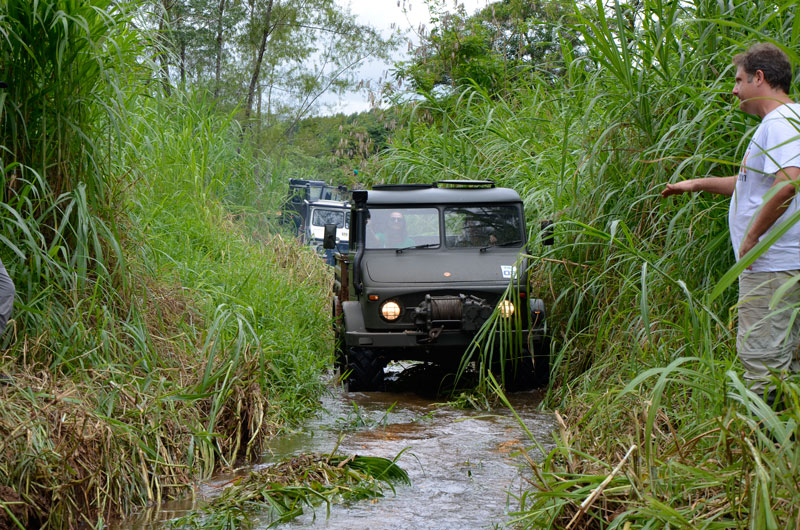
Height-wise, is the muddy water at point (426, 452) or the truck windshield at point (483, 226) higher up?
the truck windshield at point (483, 226)

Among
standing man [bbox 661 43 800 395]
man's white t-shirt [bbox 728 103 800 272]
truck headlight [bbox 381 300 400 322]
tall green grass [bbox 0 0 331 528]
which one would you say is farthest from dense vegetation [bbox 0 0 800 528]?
truck headlight [bbox 381 300 400 322]

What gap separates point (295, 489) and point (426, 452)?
142 cm

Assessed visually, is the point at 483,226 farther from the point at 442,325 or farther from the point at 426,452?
the point at 426,452

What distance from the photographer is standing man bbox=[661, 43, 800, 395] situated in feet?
11.6

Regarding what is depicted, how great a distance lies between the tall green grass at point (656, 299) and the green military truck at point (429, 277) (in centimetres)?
37

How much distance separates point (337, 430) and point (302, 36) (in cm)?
1724

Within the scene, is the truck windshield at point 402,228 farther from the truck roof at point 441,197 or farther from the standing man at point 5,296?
the standing man at point 5,296

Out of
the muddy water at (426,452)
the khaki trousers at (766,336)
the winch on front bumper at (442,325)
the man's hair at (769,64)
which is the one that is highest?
the man's hair at (769,64)

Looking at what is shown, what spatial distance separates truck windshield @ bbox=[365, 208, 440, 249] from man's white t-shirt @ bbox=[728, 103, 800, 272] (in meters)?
4.56

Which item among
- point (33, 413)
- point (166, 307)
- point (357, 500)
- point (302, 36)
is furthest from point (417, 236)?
point (302, 36)

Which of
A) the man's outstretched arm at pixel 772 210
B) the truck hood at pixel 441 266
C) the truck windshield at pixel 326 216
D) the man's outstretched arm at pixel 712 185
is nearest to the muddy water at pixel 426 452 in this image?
the truck hood at pixel 441 266

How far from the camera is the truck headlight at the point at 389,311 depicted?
762cm

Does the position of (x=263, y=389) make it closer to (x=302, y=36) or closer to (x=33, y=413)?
(x=33, y=413)

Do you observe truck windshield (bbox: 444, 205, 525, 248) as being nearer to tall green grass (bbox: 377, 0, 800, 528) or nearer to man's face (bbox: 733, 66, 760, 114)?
tall green grass (bbox: 377, 0, 800, 528)
